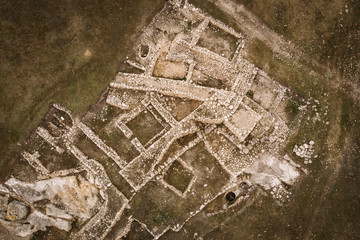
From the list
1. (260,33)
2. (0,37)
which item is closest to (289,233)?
(260,33)

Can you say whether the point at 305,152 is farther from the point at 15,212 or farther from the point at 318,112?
the point at 15,212

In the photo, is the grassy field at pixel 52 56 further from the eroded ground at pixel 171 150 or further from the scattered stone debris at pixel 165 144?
the eroded ground at pixel 171 150

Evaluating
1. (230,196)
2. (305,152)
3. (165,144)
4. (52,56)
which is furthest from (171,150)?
(52,56)

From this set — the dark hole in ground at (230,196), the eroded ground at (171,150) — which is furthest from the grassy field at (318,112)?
the dark hole in ground at (230,196)

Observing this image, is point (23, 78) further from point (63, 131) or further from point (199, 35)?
point (199, 35)

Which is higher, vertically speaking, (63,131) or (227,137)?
(227,137)

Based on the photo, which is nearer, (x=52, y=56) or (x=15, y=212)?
(x=15, y=212)

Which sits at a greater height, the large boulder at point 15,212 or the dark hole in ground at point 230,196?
the dark hole in ground at point 230,196

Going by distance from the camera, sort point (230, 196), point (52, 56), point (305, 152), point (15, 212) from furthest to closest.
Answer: point (230, 196) < point (52, 56) < point (305, 152) < point (15, 212)
